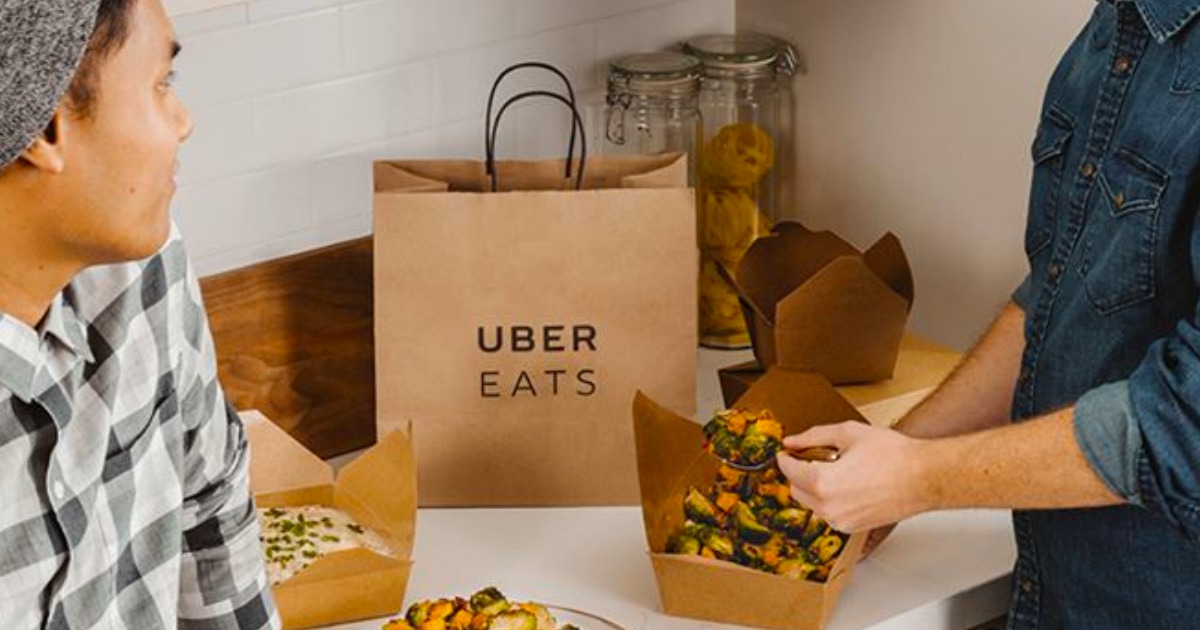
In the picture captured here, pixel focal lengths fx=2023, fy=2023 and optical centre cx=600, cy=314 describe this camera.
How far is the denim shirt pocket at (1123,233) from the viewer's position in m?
1.64

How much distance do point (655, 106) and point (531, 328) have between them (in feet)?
1.64

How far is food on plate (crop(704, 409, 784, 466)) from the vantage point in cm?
185

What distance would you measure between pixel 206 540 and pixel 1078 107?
2.75 feet

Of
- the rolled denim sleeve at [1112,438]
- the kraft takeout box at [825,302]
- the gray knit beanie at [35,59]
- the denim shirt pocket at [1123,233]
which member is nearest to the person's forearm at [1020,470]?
the rolled denim sleeve at [1112,438]

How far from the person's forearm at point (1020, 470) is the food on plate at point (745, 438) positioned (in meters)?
0.19

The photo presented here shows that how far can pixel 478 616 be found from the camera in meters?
1.70

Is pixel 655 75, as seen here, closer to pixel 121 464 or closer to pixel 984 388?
pixel 984 388

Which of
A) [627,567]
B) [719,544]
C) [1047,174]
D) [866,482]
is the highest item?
[1047,174]

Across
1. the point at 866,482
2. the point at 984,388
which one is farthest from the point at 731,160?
the point at 866,482

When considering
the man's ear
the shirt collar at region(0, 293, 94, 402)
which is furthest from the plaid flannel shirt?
the man's ear

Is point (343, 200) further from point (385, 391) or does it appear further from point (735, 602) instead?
point (735, 602)

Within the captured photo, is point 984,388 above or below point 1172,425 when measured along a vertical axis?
below

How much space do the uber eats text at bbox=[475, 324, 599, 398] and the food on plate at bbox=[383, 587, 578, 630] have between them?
450 mm

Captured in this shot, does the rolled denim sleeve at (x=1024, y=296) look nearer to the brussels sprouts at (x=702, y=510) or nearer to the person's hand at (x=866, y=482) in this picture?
the person's hand at (x=866, y=482)
